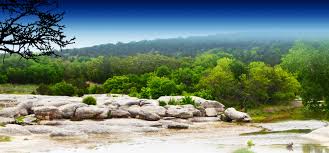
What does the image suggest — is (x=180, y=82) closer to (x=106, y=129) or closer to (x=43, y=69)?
(x=106, y=129)

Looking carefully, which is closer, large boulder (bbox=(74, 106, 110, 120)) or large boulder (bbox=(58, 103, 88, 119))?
large boulder (bbox=(74, 106, 110, 120))

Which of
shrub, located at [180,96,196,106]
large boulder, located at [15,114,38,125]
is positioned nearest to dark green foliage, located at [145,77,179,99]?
shrub, located at [180,96,196,106]

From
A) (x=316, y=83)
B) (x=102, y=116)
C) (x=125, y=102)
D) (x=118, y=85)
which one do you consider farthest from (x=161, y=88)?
(x=316, y=83)

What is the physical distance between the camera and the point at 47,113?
80.1m

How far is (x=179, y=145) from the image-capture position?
187ft

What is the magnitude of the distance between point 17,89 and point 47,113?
74026 mm

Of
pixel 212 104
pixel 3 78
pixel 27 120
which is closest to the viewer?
pixel 27 120

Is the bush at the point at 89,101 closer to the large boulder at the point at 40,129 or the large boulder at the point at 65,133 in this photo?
the large boulder at the point at 40,129

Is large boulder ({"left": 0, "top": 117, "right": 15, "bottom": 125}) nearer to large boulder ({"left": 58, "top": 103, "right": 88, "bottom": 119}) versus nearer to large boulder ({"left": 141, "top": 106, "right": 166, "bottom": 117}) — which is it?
large boulder ({"left": 58, "top": 103, "right": 88, "bottom": 119})

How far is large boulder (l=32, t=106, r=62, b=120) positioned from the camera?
7950 centimetres

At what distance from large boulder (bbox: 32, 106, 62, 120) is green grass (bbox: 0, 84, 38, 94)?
62278mm

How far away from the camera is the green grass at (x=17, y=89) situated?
141 m

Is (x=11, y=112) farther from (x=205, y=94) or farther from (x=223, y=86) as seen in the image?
(x=223, y=86)

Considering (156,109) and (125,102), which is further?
(125,102)
